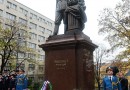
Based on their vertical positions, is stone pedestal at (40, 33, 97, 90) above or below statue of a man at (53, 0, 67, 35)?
below

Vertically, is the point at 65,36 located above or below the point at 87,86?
above

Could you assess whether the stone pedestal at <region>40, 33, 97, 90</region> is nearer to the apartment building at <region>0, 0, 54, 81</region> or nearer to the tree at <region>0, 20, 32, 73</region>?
the tree at <region>0, 20, 32, 73</region>

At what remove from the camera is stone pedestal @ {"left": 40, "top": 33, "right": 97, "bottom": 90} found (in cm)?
868

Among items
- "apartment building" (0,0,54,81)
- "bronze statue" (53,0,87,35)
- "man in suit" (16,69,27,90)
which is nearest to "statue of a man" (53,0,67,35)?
"bronze statue" (53,0,87,35)

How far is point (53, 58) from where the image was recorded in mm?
9297

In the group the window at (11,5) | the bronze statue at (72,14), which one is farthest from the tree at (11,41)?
the bronze statue at (72,14)

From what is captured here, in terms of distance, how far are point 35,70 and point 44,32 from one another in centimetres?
1281

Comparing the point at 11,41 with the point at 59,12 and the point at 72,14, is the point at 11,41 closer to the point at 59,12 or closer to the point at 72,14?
the point at 59,12

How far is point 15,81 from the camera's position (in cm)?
1252

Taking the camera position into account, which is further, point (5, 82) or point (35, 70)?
point (35, 70)

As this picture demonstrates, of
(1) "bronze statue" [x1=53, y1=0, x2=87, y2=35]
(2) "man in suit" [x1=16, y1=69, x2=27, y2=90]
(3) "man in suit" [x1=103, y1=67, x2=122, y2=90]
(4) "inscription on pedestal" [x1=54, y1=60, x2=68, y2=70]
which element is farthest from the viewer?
(2) "man in suit" [x1=16, y1=69, x2=27, y2=90]

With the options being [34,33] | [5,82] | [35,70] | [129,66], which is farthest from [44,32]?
[5,82]

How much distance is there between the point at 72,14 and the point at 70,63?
216 cm

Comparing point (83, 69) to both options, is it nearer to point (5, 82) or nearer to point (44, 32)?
point (5, 82)
